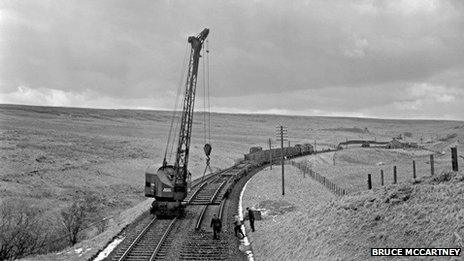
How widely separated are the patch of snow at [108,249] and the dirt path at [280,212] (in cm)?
812

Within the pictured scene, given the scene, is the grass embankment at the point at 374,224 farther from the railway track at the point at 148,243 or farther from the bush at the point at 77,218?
the bush at the point at 77,218

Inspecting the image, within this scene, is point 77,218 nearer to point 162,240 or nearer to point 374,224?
point 162,240

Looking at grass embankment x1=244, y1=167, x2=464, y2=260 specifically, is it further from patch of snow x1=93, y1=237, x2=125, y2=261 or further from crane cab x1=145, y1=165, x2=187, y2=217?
crane cab x1=145, y1=165, x2=187, y2=217

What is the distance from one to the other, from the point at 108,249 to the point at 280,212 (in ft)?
45.2

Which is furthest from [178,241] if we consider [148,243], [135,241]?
[135,241]

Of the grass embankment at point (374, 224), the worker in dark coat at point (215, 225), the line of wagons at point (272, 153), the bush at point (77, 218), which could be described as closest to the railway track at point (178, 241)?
the worker in dark coat at point (215, 225)

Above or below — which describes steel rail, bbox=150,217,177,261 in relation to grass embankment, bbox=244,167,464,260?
below

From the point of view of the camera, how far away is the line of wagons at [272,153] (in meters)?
78.1

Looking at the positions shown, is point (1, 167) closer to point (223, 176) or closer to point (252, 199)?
point (223, 176)

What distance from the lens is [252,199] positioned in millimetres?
40719

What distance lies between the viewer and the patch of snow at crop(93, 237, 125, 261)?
22359mm

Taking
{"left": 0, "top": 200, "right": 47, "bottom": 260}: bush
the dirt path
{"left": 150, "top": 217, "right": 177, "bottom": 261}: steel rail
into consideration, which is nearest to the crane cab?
{"left": 150, "top": 217, "right": 177, "bottom": 261}: steel rail

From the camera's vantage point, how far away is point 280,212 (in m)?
32.3

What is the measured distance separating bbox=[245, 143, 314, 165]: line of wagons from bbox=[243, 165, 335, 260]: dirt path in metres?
15.9
